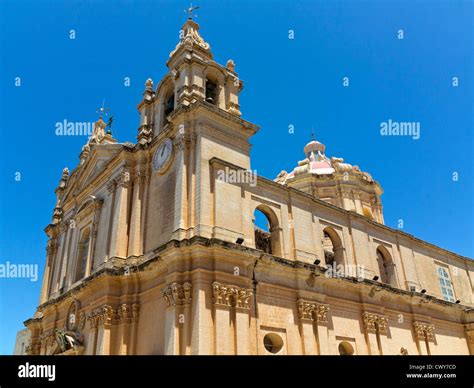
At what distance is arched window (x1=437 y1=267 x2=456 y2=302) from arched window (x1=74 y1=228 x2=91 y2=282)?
20.7 m

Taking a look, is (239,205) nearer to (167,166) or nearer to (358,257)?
(167,166)

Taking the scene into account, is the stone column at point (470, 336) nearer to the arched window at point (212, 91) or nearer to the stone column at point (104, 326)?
the arched window at point (212, 91)

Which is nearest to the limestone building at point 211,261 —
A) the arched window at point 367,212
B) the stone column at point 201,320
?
the stone column at point 201,320

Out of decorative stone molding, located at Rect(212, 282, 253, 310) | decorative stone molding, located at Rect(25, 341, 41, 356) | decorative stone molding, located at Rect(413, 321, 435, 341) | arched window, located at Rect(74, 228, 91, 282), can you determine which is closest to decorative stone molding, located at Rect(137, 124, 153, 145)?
arched window, located at Rect(74, 228, 91, 282)

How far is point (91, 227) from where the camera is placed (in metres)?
22.0

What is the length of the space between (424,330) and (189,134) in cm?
1565

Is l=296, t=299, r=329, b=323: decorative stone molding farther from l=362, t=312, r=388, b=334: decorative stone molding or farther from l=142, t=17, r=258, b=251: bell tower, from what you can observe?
l=142, t=17, r=258, b=251: bell tower

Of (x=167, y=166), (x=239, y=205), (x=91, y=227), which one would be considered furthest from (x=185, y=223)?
(x=91, y=227)

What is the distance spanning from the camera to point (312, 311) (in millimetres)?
17547

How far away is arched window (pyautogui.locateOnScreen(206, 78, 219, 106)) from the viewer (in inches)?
822

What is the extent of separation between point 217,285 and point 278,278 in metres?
3.45

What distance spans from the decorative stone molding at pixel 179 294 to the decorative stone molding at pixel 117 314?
291 centimetres
